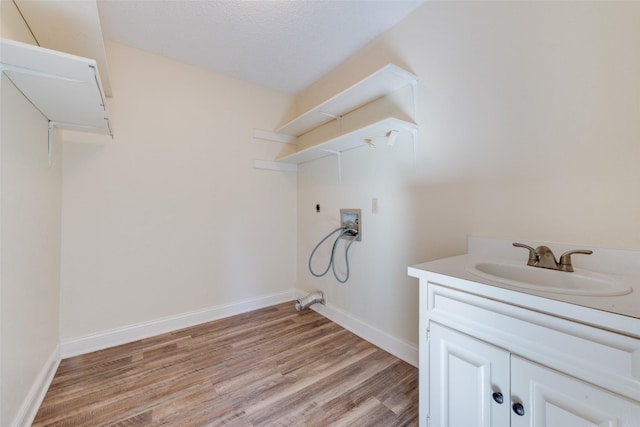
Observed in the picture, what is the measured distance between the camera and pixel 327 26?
187cm

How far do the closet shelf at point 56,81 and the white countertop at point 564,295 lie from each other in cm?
171

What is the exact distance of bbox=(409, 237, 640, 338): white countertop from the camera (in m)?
0.62

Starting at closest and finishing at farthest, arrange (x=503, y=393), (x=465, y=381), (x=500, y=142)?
(x=503, y=393) → (x=465, y=381) → (x=500, y=142)

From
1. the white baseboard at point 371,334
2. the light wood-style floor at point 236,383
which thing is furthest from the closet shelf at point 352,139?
the light wood-style floor at point 236,383

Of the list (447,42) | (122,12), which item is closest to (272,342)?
(447,42)

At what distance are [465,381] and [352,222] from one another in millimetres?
1437

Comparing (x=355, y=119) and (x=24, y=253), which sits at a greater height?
(x=355, y=119)

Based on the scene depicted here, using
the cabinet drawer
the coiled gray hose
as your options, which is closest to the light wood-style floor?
the coiled gray hose

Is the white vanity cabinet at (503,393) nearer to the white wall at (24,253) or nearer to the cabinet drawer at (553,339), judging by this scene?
the cabinet drawer at (553,339)

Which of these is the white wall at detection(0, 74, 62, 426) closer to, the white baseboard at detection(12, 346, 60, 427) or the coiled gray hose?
the white baseboard at detection(12, 346, 60, 427)

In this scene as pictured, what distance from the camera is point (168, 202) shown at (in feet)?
7.28

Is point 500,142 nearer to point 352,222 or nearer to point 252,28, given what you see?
point 352,222

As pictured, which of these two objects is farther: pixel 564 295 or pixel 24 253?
pixel 24 253

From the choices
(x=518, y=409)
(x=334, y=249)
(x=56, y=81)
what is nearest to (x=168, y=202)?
(x=56, y=81)
